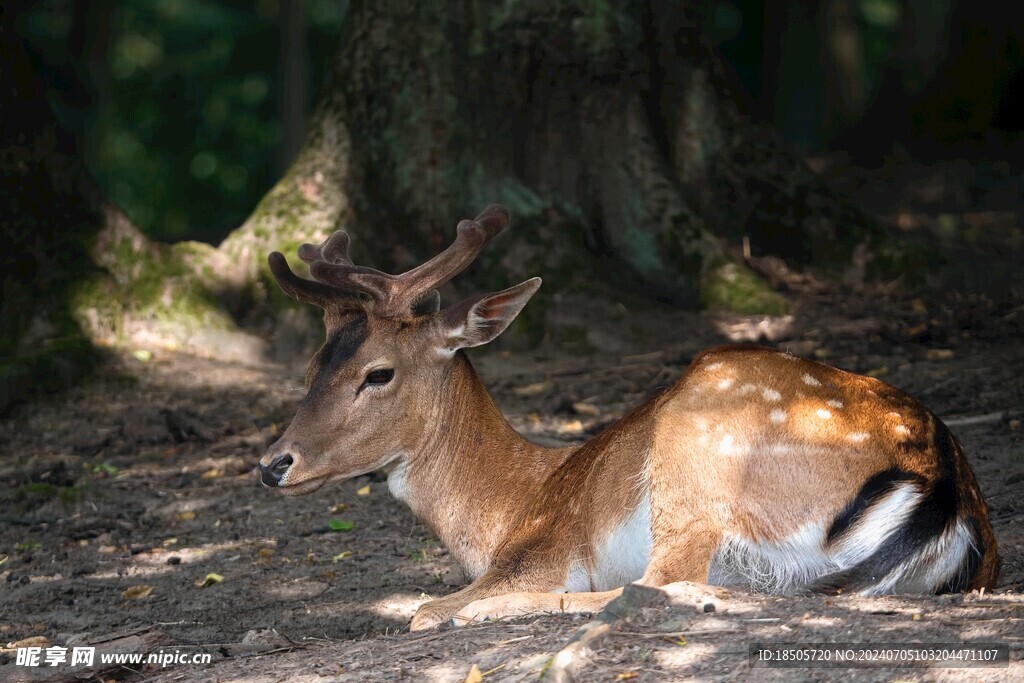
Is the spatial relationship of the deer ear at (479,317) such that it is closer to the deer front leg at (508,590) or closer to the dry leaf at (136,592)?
the deer front leg at (508,590)

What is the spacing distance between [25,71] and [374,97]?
7.71 feet

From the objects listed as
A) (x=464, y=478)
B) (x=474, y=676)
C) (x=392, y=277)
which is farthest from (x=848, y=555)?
(x=392, y=277)

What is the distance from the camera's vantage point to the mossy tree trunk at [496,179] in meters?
8.70

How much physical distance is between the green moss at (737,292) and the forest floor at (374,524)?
0.14m

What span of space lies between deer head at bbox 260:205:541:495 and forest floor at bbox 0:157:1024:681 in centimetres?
62

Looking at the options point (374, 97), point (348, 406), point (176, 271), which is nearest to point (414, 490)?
point (348, 406)

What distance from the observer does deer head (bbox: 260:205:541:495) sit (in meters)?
4.79

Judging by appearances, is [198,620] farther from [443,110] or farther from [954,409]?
[443,110]

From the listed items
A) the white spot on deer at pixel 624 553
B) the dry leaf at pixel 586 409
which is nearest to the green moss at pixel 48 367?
the dry leaf at pixel 586 409

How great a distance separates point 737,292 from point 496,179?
193cm

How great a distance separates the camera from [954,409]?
680cm

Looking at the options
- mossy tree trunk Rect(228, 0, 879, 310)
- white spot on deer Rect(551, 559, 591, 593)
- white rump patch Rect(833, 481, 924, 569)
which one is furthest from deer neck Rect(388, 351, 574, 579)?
mossy tree trunk Rect(228, 0, 879, 310)

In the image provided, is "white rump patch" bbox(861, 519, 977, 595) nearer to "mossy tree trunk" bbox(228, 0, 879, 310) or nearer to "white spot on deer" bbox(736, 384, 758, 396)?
"white spot on deer" bbox(736, 384, 758, 396)

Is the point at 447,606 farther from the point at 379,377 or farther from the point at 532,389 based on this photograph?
the point at 532,389
